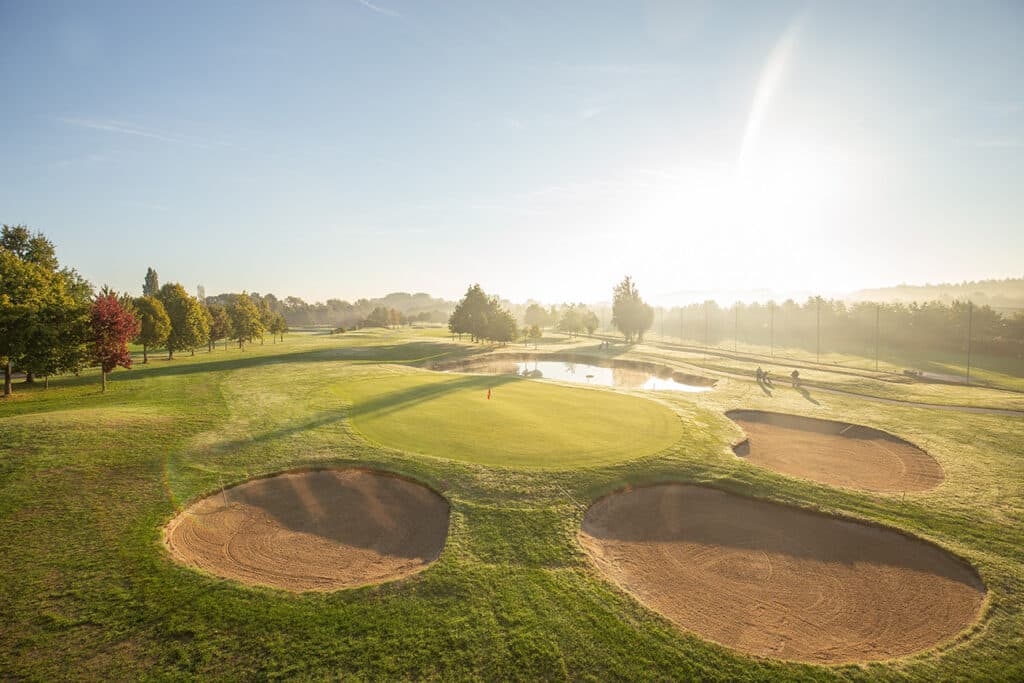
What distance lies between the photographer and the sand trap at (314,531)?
10.4 meters

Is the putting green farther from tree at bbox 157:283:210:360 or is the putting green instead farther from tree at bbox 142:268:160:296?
tree at bbox 142:268:160:296

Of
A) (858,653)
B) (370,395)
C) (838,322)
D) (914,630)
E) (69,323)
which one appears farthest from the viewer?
(838,322)

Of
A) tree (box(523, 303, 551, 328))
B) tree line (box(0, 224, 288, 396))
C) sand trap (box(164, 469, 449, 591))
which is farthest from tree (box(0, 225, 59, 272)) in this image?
tree (box(523, 303, 551, 328))

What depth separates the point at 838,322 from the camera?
87.4 metres

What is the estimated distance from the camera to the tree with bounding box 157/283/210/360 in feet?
159

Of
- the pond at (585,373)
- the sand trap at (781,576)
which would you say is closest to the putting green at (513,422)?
the sand trap at (781,576)

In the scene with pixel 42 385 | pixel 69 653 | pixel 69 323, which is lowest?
pixel 69 653

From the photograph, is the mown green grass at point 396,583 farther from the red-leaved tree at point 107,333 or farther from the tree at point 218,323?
the tree at point 218,323

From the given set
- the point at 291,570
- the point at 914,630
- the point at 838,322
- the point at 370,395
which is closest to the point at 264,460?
the point at 291,570

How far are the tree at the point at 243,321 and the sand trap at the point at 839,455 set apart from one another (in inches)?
2776

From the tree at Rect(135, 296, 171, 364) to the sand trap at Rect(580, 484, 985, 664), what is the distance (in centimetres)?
5177

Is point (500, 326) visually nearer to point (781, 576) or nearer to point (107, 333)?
point (107, 333)

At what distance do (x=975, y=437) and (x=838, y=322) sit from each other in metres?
82.0

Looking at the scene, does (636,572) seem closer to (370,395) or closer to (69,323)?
(370,395)
